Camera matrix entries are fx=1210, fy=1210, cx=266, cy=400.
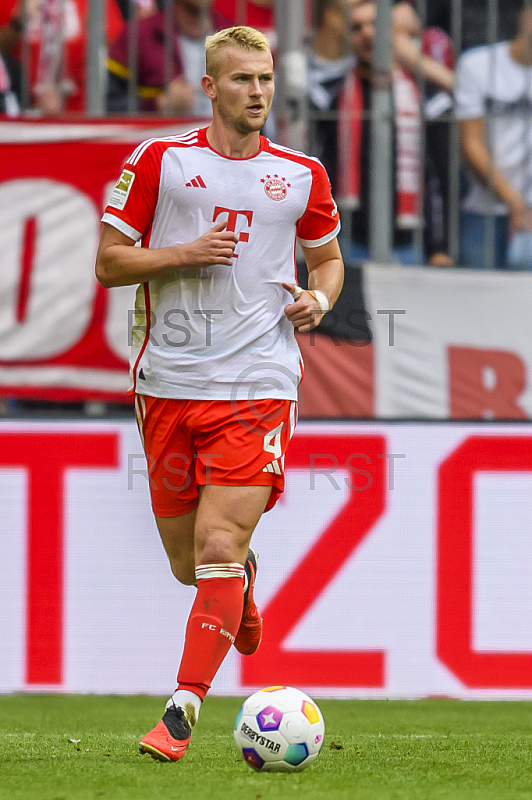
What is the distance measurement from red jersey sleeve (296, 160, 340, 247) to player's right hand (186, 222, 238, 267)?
→ 1.22 ft

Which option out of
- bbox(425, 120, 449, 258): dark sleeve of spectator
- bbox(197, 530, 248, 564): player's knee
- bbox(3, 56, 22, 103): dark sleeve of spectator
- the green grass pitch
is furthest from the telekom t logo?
bbox(3, 56, 22, 103): dark sleeve of spectator

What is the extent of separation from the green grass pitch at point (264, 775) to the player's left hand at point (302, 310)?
123 cm

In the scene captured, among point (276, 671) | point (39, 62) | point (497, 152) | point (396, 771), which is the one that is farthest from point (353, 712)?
point (39, 62)

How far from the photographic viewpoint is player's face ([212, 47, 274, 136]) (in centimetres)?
342

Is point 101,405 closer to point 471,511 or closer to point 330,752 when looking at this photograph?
point 471,511

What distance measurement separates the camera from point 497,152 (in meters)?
6.37

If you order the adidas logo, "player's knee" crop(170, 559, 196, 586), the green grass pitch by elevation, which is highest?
the adidas logo

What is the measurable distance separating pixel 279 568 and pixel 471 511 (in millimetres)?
877

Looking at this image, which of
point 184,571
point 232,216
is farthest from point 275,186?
point 184,571

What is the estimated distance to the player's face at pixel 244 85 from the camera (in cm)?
342

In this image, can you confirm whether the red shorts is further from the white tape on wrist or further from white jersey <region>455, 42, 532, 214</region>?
white jersey <region>455, 42, 532, 214</region>

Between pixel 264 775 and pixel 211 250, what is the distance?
4.58 feet

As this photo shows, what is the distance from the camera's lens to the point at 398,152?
6281mm
